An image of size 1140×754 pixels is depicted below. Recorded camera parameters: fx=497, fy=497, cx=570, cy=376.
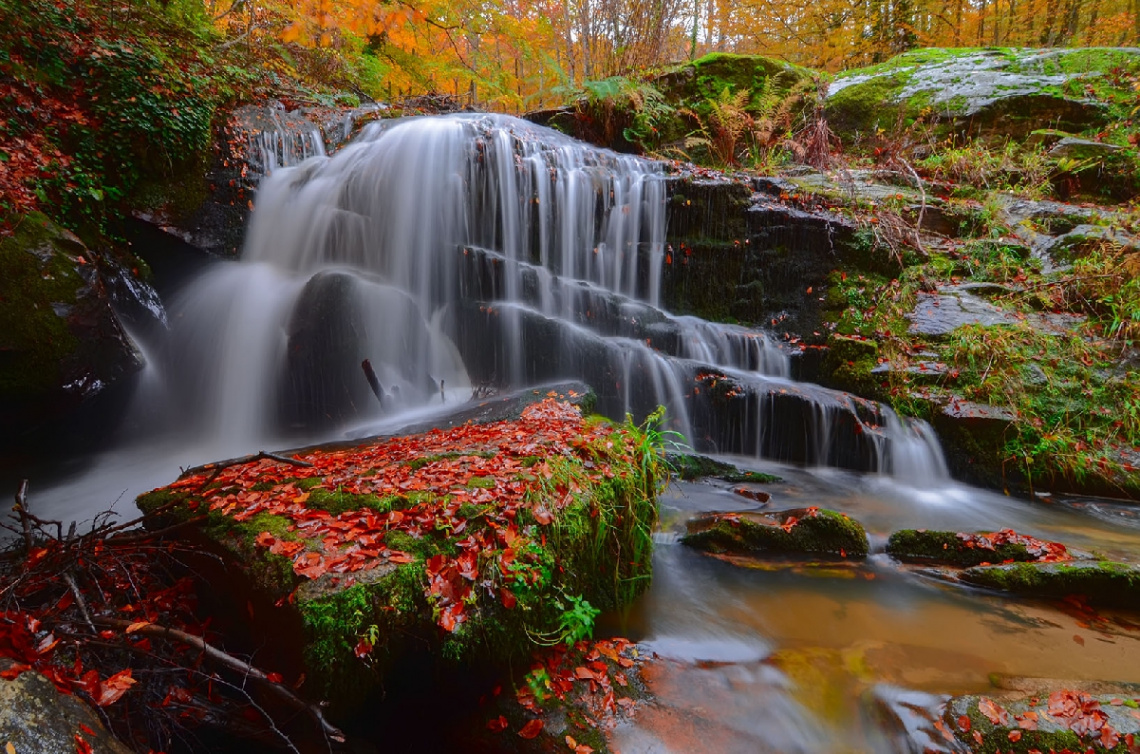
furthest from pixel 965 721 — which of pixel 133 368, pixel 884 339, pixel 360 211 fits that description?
pixel 360 211

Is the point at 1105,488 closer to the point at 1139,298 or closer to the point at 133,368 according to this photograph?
the point at 1139,298

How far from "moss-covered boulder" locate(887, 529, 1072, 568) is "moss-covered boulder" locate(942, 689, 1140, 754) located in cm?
172

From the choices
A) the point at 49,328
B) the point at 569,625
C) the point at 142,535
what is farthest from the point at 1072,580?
the point at 49,328

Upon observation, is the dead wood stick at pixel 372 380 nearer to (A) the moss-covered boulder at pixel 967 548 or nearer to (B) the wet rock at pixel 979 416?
(A) the moss-covered boulder at pixel 967 548

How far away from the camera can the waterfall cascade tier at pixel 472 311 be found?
629 centimetres

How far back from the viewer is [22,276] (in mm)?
4746

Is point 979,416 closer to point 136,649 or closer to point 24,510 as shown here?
point 136,649

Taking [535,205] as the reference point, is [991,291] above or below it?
below

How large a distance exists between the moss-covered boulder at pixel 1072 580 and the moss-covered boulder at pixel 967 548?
11.6 inches

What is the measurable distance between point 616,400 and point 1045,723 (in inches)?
185

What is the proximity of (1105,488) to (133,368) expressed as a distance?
11.0m

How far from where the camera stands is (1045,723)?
2303mm

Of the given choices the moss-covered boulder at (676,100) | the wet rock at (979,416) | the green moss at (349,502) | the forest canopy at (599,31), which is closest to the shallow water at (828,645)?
the wet rock at (979,416)

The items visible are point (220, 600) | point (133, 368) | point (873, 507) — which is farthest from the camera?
point (133, 368)
